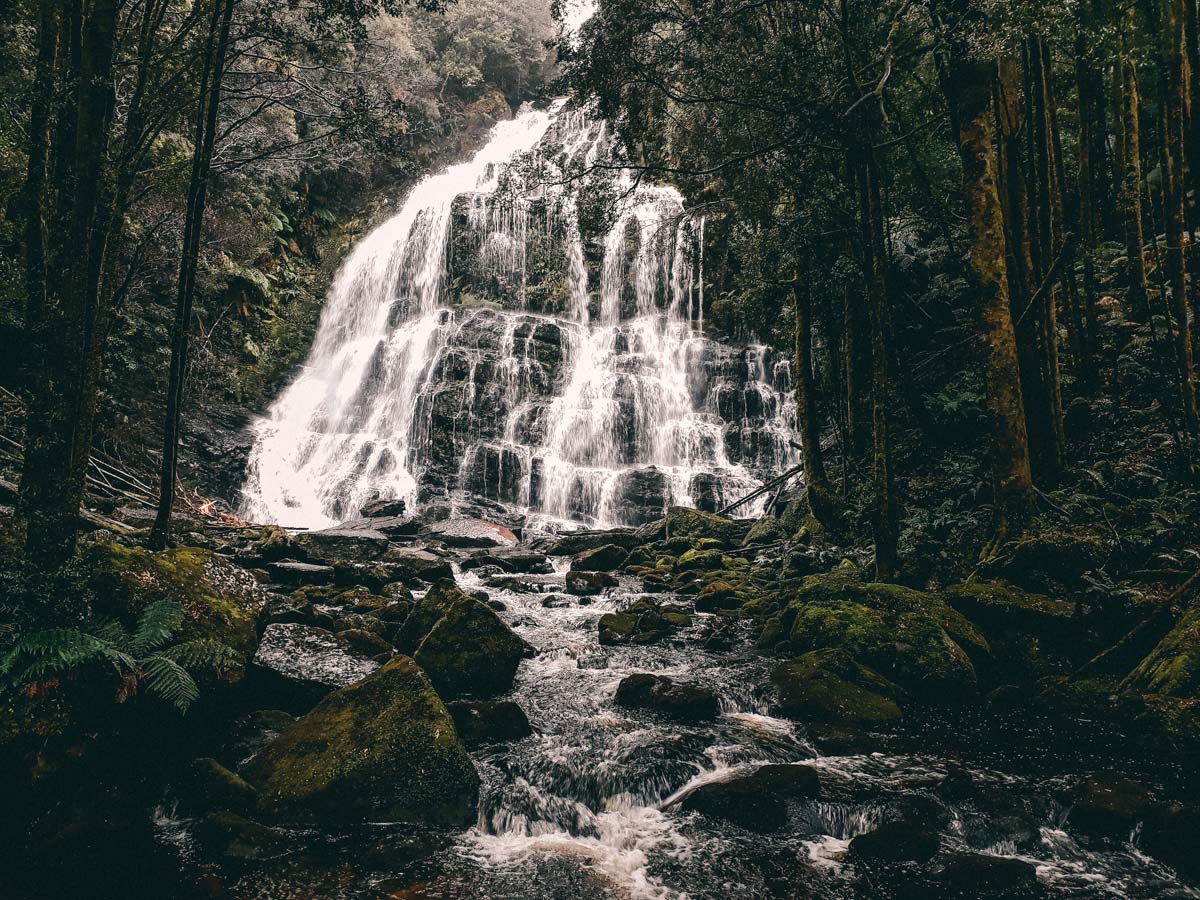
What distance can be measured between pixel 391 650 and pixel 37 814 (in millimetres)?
2975

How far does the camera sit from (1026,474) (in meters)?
7.32

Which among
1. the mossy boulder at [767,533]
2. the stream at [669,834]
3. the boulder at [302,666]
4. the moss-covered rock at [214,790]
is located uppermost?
the mossy boulder at [767,533]

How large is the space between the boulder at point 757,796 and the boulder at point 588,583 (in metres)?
6.42

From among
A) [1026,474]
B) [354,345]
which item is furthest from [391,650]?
[354,345]

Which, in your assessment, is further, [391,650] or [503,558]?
[503,558]

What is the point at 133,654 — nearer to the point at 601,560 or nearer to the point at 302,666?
the point at 302,666

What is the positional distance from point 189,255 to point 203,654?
5.38 metres

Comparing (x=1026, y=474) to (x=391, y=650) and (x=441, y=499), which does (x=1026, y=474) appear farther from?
(x=441, y=499)

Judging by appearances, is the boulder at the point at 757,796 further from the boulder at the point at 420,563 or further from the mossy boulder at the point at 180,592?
the boulder at the point at 420,563

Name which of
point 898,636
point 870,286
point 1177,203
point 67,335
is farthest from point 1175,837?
point 1177,203

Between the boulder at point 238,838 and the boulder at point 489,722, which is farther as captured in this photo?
the boulder at point 489,722

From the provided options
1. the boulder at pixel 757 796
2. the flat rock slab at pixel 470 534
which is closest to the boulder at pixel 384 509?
the flat rock slab at pixel 470 534

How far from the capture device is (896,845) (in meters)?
3.62

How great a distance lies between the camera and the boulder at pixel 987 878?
3.23 m
